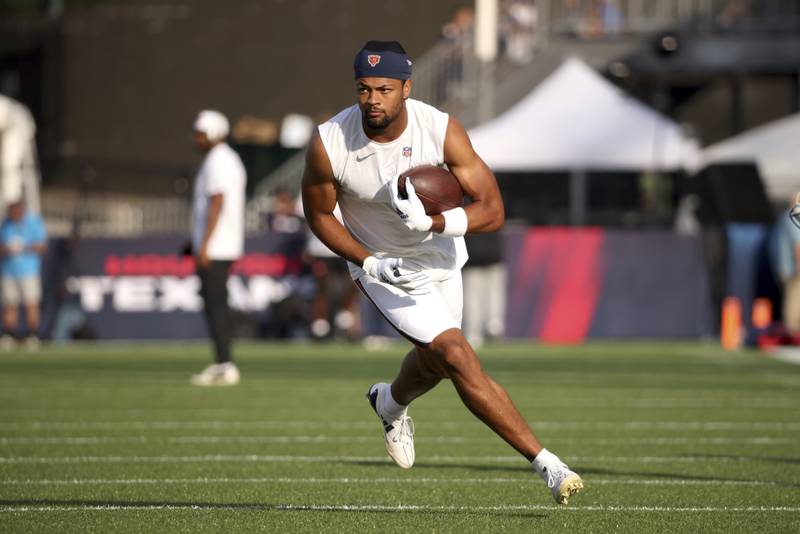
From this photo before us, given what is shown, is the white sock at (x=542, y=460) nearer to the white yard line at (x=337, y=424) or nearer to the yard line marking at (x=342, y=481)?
the yard line marking at (x=342, y=481)

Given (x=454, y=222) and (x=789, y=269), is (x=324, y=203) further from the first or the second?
(x=789, y=269)

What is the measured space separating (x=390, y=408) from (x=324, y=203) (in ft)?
3.63

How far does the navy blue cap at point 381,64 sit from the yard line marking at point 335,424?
153 inches

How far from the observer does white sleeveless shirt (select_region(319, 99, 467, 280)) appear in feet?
23.2

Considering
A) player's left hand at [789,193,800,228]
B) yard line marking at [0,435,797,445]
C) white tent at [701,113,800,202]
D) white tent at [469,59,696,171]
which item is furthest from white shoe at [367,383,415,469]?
white tent at [701,113,800,202]

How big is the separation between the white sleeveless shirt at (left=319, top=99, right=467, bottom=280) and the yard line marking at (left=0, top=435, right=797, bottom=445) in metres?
2.45

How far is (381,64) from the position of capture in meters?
6.88

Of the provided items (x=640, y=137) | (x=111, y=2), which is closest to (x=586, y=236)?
(x=640, y=137)

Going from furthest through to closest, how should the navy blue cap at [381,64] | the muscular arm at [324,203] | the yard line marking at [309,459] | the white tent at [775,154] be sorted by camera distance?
the white tent at [775,154]
the yard line marking at [309,459]
the muscular arm at [324,203]
the navy blue cap at [381,64]

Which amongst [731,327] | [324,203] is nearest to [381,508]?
[324,203]

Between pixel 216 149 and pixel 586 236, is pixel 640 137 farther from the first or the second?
pixel 216 149

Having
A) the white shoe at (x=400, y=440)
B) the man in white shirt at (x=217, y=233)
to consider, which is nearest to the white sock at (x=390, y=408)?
the white shoe at (x=400, y=440)

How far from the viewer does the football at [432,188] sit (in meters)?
6.77

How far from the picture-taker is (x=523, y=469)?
27.3 feet
